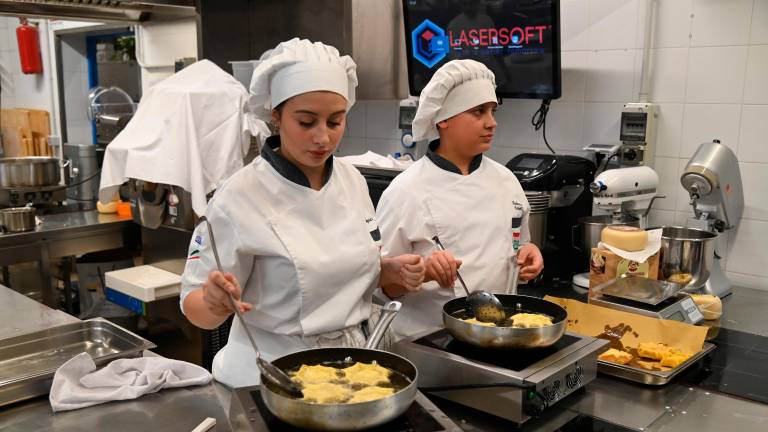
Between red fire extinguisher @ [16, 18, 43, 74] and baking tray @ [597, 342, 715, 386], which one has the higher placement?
red fire extinguisher @ [16, 18, 43, 74]

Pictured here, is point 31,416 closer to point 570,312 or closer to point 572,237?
point 570,312

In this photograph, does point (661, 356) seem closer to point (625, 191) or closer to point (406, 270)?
A: point (406, 270)

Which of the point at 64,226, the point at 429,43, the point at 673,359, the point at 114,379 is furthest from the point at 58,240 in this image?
the point at 673,359

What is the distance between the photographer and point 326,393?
1149 millimetres

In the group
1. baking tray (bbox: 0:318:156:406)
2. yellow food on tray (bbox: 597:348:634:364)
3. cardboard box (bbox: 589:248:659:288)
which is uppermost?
cardboard box (bbox: 589:248:659:288)

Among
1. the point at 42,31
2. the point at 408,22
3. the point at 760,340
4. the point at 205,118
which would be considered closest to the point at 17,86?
the point at 42,31

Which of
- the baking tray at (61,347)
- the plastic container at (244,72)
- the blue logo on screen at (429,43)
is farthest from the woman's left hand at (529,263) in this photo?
the plastic container at (244,72)

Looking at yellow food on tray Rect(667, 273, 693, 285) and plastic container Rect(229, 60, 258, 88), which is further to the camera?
plastic container Rect(229, 60, 258, 88)

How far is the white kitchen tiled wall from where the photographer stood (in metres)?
2.91

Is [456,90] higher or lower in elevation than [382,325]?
higher

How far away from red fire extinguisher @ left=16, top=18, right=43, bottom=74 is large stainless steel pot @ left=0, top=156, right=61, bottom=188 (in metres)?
2.45

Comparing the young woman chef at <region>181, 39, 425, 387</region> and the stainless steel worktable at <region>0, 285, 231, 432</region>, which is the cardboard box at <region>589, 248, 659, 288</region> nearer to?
the young woman chef at <region>181, 39, 425, 387</region>

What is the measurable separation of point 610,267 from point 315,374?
1.41m

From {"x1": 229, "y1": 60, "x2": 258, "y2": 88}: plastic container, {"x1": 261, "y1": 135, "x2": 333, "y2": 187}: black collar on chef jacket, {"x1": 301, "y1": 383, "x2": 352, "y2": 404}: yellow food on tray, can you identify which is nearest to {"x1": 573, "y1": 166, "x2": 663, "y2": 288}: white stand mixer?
{"x1": 261, "y1": 135, "x2": 333, "y2": 187}: black collar on chef jacket
